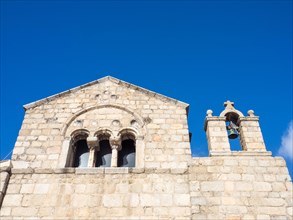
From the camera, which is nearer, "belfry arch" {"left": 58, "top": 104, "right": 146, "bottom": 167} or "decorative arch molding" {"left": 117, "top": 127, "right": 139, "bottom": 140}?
"belfry arch" {"left": 58, "top": 104, "right": 146, "bottom": 167}

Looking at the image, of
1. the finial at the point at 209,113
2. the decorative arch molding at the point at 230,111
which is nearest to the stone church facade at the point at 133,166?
the decorative arch molding at the point at 230,111

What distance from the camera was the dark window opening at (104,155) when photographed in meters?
7.97

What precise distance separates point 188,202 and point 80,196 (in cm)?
237

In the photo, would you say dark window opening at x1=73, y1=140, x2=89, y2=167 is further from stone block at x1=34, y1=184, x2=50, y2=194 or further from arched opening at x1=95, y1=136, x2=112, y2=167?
stone block at x1=34, y1=184, x2=50, y2=194

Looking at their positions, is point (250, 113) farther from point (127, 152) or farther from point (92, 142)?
point (92, 142)

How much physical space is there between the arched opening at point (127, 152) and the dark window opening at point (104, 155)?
0.28 m

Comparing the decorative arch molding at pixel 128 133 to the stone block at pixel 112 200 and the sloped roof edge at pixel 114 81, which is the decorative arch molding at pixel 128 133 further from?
the stone block at pixel 112 200

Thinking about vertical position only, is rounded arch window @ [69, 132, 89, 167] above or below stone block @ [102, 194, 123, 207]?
above

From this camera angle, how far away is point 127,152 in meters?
8.17

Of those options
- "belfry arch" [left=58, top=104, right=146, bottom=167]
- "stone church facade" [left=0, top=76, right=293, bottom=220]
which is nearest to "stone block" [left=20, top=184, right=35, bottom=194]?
"stone church facade" [left=0, top=76, right=293, bottom=220]

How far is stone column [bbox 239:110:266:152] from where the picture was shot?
7.77 m

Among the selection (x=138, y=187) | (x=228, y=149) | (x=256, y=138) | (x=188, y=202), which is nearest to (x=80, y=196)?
(x=138, y=187)

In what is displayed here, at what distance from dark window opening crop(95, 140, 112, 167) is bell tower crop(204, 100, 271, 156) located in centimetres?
256

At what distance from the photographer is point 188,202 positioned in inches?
268
